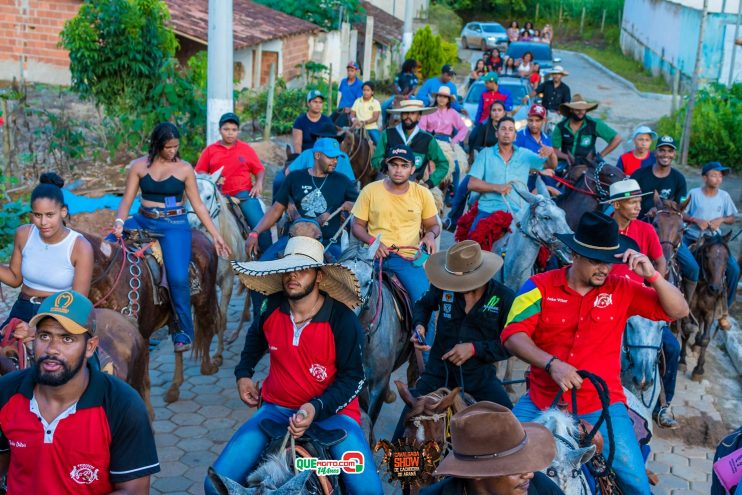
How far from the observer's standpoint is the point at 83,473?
13.7 ft

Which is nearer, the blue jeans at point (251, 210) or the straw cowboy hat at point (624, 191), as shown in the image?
the straw cowboy hat at point (624, 191)

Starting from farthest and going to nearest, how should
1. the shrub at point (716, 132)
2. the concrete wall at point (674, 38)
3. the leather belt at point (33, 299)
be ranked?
the concrete wall at point (674, 38) < the shrub at point (716, 132) < the leather belt at point (33, 299)

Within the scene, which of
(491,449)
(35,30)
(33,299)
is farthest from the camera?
(35,30)

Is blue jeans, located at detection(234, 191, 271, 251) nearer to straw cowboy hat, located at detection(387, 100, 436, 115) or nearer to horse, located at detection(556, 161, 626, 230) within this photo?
straw cowboy hat, located at detection(387, 100, 436, 115)

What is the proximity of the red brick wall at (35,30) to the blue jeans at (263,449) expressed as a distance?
2162 centimetres

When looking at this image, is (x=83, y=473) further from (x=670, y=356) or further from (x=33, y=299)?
(x=670, y=356)

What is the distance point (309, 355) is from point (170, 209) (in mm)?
3719

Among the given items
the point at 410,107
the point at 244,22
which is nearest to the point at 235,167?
the point at 410,107

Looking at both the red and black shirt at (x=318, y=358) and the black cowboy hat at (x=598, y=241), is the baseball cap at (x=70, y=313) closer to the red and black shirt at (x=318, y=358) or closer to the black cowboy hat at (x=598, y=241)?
the red and black shirt at (x=318, y=358)

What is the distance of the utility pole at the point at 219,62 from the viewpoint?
12602 millimetres

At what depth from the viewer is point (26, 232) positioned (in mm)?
6617

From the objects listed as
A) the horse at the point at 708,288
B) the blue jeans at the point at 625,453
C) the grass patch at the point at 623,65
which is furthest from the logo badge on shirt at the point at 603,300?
the grass patch at the point at 623,65

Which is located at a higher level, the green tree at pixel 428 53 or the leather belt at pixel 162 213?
the green tree at pixel 428 53

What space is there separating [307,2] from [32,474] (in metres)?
31.8
